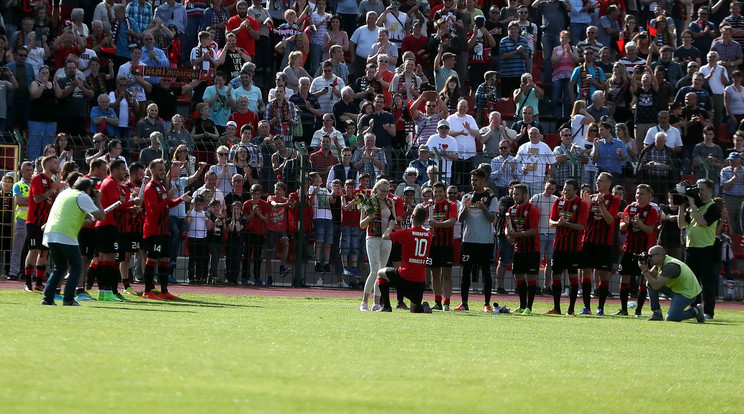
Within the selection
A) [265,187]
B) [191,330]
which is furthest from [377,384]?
[265,187]

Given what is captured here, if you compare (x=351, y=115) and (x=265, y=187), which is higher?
(x=351, y=115)

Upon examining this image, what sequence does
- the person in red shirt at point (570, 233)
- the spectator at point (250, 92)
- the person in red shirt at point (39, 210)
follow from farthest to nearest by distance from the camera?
1. the spectator at point (250, 92)
2. the person in red shirt at point (570, 233)
3. the person in red shirt at point (39, 210)

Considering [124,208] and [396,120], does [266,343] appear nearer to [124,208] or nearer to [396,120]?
[124,208]

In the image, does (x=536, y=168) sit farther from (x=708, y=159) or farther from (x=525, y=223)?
(x=525, y=223)

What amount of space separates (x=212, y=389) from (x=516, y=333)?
602cm

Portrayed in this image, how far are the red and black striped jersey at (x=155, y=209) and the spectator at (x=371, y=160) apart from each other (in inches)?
209

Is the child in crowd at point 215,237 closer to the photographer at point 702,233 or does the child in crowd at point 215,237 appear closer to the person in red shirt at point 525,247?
the person in red shirt at point 525,247

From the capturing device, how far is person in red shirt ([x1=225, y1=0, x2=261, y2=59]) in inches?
962

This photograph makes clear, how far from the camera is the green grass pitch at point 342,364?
6.73 metres

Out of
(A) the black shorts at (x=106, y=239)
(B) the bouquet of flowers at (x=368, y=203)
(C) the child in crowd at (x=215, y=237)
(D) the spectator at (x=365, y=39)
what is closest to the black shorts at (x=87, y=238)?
(A) the black shorts at (x=106, y=239)

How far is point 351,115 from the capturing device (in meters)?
22.9

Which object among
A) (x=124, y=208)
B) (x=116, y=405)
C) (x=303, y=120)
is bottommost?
(x=116, y=405)

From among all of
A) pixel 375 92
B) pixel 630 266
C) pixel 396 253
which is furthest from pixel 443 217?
pixel 375 92

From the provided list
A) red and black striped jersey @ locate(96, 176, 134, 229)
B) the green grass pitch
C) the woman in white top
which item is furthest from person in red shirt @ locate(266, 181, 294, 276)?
the woman in white top
